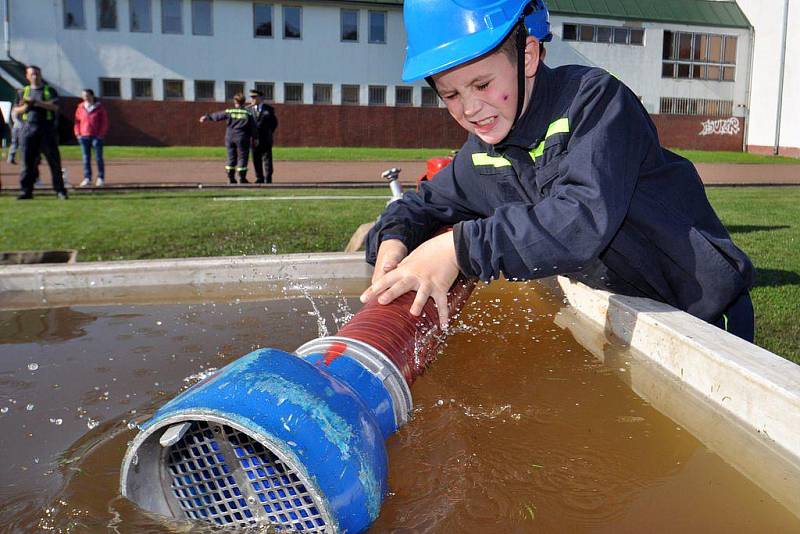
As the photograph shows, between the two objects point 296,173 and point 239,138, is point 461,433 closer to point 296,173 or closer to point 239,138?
point 239,138

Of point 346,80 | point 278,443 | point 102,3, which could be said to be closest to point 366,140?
point 346,80

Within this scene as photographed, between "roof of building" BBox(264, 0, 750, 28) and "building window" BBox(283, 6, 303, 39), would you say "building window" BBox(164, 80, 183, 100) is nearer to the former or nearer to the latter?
"building window" BBox(283, 6, 303, 39)

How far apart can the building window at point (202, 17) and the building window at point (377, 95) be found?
6983mm

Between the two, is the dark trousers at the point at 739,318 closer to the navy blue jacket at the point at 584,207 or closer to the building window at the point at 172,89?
the navy blue jacket at the point at 584,207

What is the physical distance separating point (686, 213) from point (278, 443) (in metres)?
1.68

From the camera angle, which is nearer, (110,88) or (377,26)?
(110,88)

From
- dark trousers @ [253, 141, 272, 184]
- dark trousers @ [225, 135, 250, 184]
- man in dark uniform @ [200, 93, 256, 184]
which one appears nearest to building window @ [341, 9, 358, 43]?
dark trousers @ [253, 141, 272, 184]

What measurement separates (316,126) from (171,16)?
7325mm

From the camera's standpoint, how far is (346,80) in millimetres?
31734

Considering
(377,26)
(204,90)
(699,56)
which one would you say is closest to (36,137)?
(204,90)

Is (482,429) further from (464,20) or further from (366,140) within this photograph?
(366,140)

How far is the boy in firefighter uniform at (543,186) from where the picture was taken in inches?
79.9

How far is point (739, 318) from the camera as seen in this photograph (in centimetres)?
281

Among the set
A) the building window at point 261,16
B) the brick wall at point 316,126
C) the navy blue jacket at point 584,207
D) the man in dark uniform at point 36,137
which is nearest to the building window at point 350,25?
the building window at point 261,16
